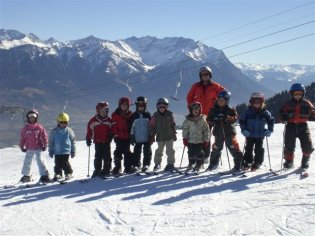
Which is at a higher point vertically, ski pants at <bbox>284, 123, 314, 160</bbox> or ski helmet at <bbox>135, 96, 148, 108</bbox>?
ski helmet at <bbox>135, 96, 148, 108</bbox>

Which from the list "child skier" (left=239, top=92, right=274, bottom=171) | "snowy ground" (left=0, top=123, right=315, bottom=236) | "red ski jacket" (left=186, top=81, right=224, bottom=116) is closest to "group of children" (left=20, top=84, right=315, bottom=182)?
"child skier" (left=239, top=92, right=274, bottom=171)

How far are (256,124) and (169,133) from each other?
215cm

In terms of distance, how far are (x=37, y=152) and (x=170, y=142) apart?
3339 mm

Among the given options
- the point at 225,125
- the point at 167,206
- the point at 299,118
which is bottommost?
the point at 167,206

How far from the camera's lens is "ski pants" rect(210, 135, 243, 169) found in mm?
9664

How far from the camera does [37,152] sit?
33.6ft

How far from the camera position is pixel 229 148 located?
32.0 feet

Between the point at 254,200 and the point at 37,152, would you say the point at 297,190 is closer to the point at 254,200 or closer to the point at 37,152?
the point at 254,200

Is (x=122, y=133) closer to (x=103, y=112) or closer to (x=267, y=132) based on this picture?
(x=103, y=112)

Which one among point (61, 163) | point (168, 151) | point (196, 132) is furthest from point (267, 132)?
point (61, 163)

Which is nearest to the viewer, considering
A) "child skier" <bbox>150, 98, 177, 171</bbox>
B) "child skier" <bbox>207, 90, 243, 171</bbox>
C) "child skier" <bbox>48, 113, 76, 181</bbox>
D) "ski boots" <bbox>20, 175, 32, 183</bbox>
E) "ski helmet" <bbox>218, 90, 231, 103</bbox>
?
"ski helmet" <bbox>218, 90, 231, 103</bbox>

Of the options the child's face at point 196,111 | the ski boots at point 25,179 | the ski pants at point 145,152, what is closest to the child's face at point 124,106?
the ski pants at point 145,152

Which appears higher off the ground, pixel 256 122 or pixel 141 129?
pixel 256 122

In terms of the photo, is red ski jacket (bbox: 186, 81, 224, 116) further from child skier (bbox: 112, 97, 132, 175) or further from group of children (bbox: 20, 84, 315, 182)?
child skier (bbox: 112, 97, 132, 175)
